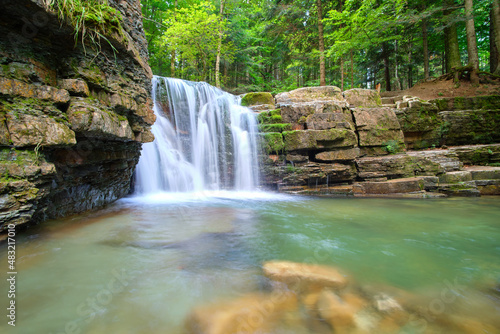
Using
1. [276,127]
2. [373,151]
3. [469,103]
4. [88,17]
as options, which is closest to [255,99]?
[276,127]

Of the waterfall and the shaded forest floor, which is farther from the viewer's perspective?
the shaded forest floor

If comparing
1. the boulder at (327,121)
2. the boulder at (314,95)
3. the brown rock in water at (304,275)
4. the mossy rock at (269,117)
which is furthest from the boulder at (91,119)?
the boulder at (314,95)

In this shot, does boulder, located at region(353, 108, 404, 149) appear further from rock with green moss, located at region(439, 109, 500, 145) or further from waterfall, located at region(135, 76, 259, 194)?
waterfall, located at region(135, 76, 259, 194)

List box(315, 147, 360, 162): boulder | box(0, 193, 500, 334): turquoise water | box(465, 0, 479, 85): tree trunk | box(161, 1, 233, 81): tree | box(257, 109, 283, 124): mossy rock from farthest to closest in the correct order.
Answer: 1. box(161, 1, 233, 81): tree
2. box(465, 0, 479, 85): tree trunk
3. box(257, 109, 283, 124): mossy rock
4. box(315, 147, 360, 162): boulder
5. box(0, 193, 500, 334): turquoise water

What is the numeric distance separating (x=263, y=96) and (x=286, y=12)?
761 centimetres

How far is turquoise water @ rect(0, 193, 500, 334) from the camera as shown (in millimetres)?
1967

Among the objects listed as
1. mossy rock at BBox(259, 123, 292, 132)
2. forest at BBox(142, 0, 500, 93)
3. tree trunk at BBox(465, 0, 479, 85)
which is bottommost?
mossy rock at BBox(259, 123, 292, 132)

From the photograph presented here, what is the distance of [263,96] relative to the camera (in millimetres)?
11172

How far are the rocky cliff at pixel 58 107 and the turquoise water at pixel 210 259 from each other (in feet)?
2.44

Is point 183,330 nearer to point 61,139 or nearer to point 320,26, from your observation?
point 61,139

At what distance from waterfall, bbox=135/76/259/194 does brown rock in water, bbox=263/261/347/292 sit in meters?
6.09

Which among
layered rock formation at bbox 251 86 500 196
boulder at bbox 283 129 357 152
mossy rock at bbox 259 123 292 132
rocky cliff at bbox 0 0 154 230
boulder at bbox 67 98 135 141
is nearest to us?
rocky cliff at bbox 0 0 154 230

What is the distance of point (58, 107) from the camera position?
340cm

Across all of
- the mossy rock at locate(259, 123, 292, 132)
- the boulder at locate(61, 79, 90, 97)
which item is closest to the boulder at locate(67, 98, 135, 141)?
the boulder at locate(61, 79, 90, 97)
